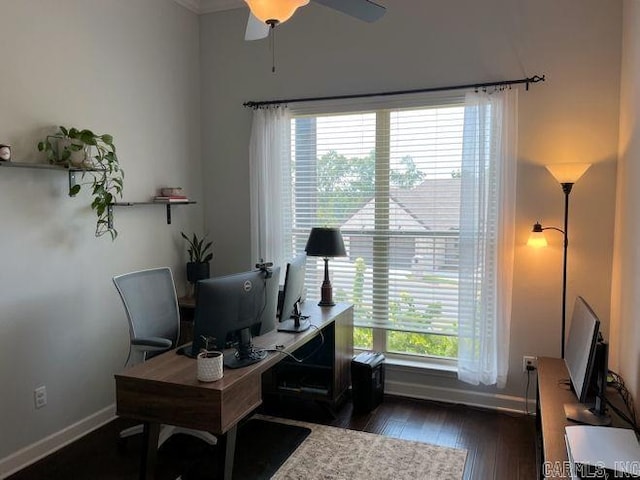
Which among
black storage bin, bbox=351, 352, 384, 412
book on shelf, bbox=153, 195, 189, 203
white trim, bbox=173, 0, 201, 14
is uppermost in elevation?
white trim, bbox=173, 0, 201, 14

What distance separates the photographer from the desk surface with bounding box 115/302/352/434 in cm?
210

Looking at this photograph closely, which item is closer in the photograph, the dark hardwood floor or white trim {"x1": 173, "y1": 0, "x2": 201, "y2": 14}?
the dark hardwood floor

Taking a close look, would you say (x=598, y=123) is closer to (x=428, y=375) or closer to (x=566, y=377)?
(x=566, y=377)

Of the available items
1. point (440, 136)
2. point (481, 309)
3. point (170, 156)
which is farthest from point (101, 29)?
point (481, 309)

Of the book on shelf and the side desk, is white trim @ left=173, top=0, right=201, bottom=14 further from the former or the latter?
the side desk

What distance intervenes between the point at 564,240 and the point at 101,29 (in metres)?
3.38

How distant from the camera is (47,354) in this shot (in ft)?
9.66

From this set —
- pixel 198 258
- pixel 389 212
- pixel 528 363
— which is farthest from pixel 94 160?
pixel 528 363

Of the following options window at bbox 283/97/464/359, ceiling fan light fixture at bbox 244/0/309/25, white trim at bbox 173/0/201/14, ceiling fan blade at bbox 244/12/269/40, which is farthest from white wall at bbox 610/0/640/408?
white trim at bbox 173/0/201/14

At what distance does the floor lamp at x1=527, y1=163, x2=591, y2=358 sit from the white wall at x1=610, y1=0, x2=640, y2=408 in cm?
27

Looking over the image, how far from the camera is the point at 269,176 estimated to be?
13.1 ft

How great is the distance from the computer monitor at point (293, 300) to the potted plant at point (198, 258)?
1.17m

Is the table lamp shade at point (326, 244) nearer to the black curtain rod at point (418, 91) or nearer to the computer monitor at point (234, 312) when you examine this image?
the computer monitor at point (234, 312)

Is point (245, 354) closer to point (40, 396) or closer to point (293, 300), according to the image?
point (293, 300)
